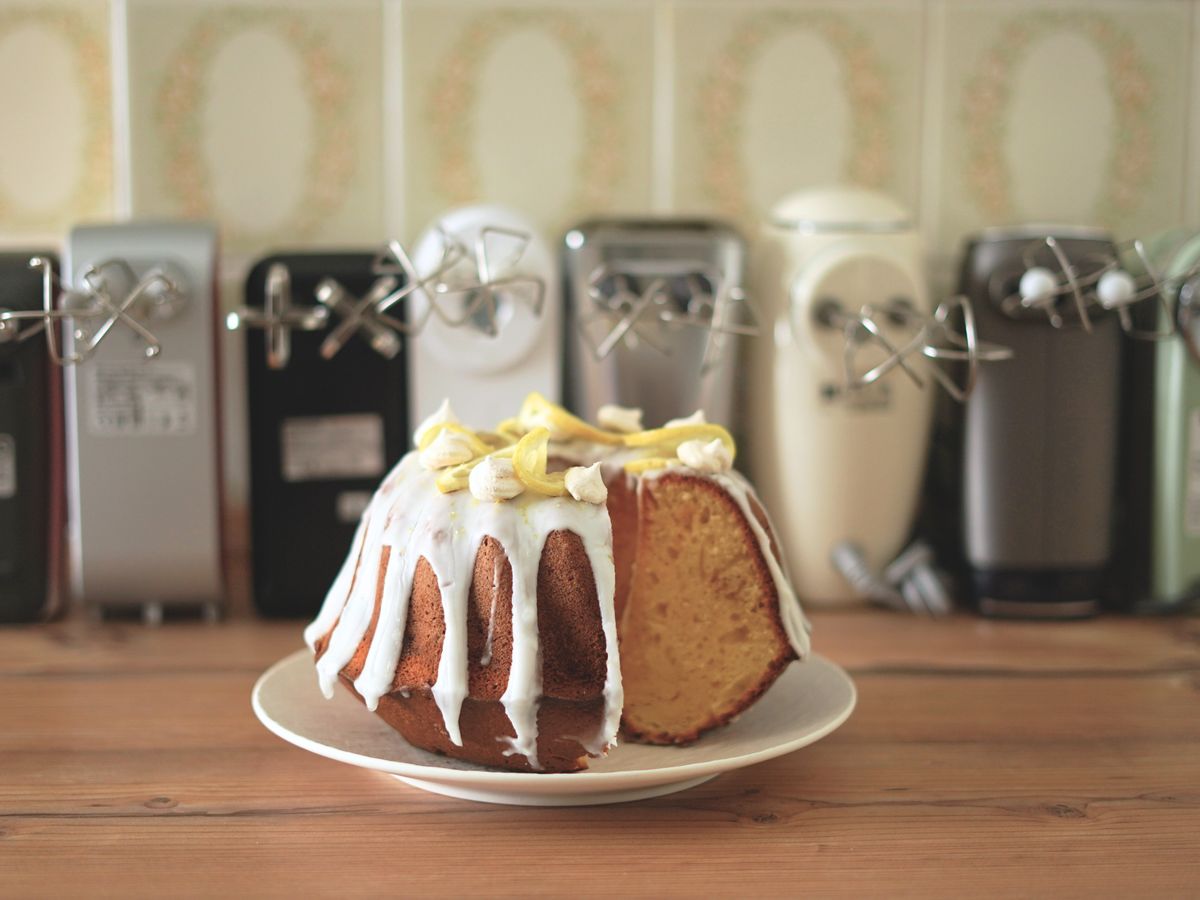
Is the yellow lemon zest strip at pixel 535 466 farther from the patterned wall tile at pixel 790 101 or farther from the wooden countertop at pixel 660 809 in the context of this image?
the patterned wall tile at pixel 790 101

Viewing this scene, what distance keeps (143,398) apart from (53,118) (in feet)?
1.36

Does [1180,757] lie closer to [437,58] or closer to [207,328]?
[207,328]

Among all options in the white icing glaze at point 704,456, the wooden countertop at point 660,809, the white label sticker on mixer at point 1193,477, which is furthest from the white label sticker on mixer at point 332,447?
the white label sticker on mixer at point 1193,477

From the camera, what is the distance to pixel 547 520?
0.66m

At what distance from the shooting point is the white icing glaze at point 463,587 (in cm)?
65

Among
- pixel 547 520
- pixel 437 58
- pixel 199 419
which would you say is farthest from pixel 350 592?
pixel 437 58

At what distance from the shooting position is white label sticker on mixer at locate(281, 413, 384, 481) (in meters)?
1.07

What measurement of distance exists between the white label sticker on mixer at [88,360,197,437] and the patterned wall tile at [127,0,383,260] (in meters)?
0.28

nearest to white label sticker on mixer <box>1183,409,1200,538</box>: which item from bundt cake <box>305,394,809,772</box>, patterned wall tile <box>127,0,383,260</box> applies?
bundt cake <box>305,394,809,772</box>

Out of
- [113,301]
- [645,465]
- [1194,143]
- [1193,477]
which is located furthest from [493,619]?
[1194,143]

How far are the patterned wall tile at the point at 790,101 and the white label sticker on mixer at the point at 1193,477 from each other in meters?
0.37

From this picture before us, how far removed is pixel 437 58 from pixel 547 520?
0.76 m

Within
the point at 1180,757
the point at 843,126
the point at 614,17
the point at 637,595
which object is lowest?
the point at 1180,757

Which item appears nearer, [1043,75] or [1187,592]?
[1187,592]
